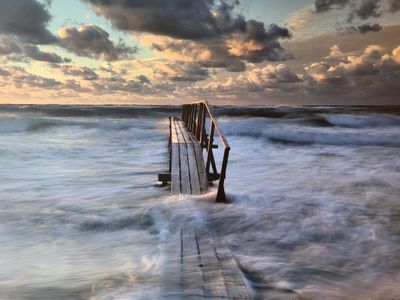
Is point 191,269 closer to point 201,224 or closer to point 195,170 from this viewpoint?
point 201,224

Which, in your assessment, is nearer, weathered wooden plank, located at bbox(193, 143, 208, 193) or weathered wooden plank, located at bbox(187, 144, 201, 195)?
weathered wooden plank, located at bbox(187, 144, 201, 195)

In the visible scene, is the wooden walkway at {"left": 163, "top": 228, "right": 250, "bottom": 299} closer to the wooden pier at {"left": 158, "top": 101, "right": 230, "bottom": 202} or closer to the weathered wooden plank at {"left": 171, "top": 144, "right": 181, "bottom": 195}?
the wooden pier at {"left": 158, "top": 101, "right": 230, "bottom": 202}

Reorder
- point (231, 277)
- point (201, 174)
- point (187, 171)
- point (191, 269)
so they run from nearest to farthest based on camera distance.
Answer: point (231, 277) < point (191, 269) < point (201, 174) < point (187, 171)

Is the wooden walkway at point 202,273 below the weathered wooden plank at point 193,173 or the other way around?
below

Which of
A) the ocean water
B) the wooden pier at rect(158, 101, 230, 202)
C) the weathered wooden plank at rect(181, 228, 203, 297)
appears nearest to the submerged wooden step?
the wooden pier at rect(158, 101, 230, 202)

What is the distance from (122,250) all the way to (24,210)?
116 inches

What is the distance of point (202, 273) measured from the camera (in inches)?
125

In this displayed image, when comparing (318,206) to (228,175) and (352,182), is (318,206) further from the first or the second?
(228,175)

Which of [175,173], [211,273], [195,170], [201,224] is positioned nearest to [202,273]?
[211,273]

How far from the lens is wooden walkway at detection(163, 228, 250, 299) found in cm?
289

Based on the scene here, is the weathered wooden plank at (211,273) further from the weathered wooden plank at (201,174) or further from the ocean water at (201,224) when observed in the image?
the weathered wooden plank at (201,174)

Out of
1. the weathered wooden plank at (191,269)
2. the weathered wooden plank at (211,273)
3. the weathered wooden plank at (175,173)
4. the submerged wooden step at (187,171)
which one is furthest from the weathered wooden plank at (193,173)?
the weathered wooden plank at (211,273)

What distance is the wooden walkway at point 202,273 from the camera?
2893 mm

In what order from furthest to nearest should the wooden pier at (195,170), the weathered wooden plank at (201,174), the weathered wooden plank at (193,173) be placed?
the weathered wooden plank at (201,174) → the weathered wooden plank at (193,173) → the wooden pier at (195,170)
